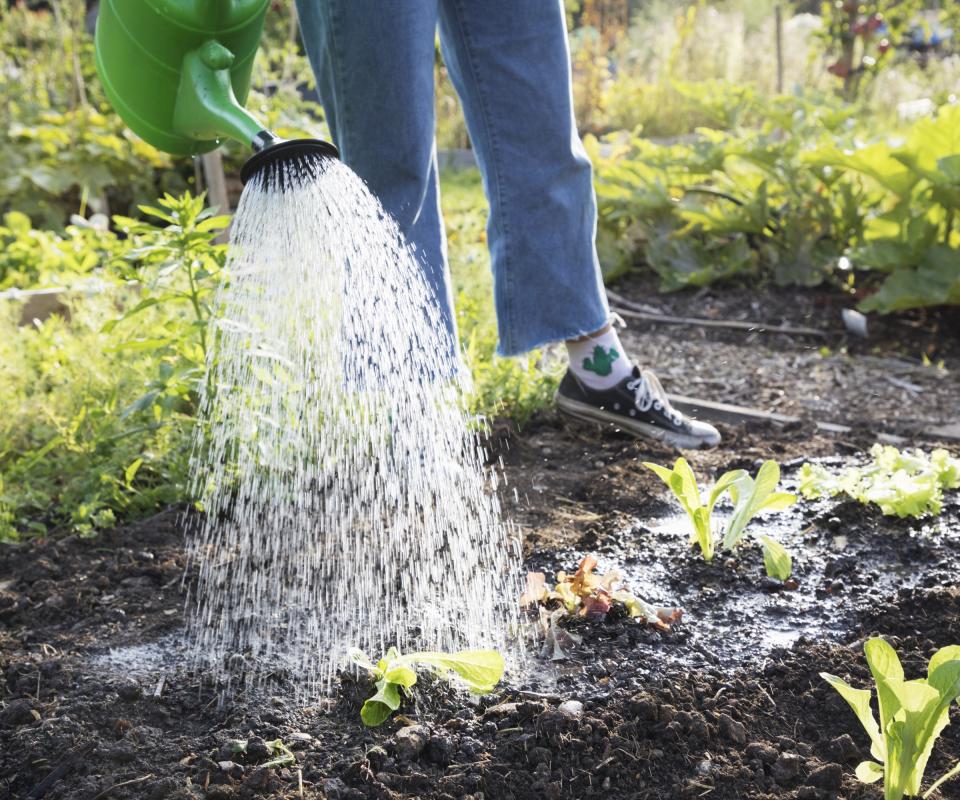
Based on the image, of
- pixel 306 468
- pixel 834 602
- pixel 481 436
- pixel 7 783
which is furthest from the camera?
pixel 481 436

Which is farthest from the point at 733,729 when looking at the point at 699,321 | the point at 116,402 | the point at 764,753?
the point at 699,321

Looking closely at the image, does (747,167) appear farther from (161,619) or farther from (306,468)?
(161,619)

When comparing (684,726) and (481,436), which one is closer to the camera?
(684,726)

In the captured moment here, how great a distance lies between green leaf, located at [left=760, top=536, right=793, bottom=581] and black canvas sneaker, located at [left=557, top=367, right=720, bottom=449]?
Result: 0.70 m

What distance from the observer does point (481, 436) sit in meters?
2.53

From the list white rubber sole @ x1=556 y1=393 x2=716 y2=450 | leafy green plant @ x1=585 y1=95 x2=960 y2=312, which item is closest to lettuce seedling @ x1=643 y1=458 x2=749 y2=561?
white rubber sole @ x1=556 y1=393 x2=716 y2=450

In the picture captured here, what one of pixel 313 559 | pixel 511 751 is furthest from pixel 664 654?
pixel 313 559

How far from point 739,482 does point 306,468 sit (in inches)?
35.1

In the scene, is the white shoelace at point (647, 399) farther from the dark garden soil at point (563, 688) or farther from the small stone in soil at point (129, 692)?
the small stone in soil at point (129, 692)

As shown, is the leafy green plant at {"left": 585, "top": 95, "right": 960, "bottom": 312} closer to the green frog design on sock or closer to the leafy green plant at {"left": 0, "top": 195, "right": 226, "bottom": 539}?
the green frog design on sock

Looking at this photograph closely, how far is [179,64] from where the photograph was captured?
6.07 ft

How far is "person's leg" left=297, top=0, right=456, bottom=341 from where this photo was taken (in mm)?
1938

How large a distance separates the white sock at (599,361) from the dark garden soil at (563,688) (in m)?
0.35

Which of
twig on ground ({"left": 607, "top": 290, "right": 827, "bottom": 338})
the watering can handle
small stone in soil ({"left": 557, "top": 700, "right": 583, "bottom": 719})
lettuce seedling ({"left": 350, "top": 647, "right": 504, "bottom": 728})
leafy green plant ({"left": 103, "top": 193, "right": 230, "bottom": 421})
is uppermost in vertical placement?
the watering can handle
